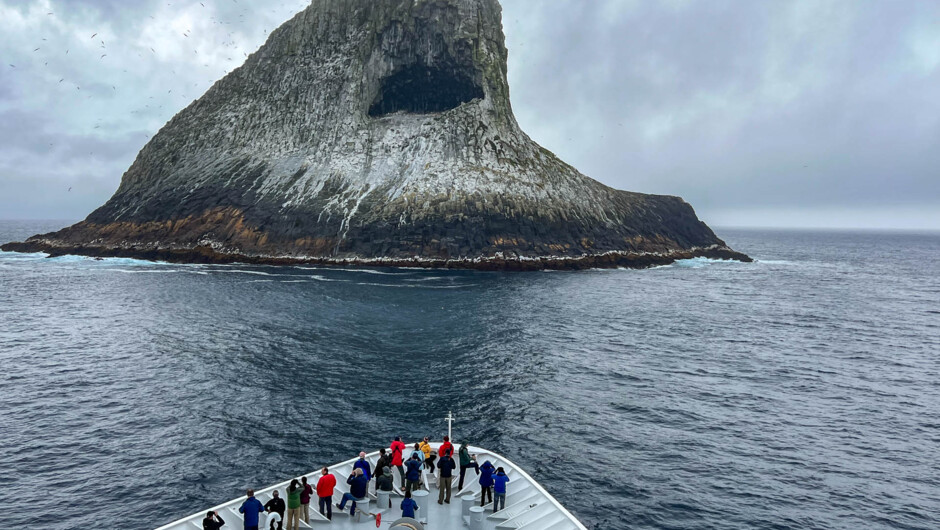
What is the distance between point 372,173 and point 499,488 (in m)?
111

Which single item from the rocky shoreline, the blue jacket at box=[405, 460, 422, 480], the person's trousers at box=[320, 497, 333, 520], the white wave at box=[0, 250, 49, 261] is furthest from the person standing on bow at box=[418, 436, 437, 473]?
the white wave at box=[0, 250, 49, 261]

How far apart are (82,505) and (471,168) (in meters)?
103

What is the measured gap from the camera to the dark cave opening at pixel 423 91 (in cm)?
13075

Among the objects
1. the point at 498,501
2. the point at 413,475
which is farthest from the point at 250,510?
the point at 498,501

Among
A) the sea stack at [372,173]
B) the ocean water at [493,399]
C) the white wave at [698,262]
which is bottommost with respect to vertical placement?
the ocean water at [493,399]

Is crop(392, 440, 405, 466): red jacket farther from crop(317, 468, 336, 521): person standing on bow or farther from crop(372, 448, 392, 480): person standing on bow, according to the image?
crop(317, 468, 336, 521): person standing on bow

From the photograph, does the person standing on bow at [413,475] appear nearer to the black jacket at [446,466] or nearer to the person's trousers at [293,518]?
the black jacket at [446,466]

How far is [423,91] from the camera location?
436 feet

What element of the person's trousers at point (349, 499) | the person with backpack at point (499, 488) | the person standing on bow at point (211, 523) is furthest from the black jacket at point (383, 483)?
the person standing on bow at point (211, 523)

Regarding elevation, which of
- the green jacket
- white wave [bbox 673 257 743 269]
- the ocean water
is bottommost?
the ocean water

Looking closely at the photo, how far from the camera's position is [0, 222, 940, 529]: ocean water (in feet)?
80.9

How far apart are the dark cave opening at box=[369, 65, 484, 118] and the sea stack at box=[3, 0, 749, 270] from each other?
35cm

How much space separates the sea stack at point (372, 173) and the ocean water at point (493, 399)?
37426 mm

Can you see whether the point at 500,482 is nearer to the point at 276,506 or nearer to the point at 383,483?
the point at 383,483
